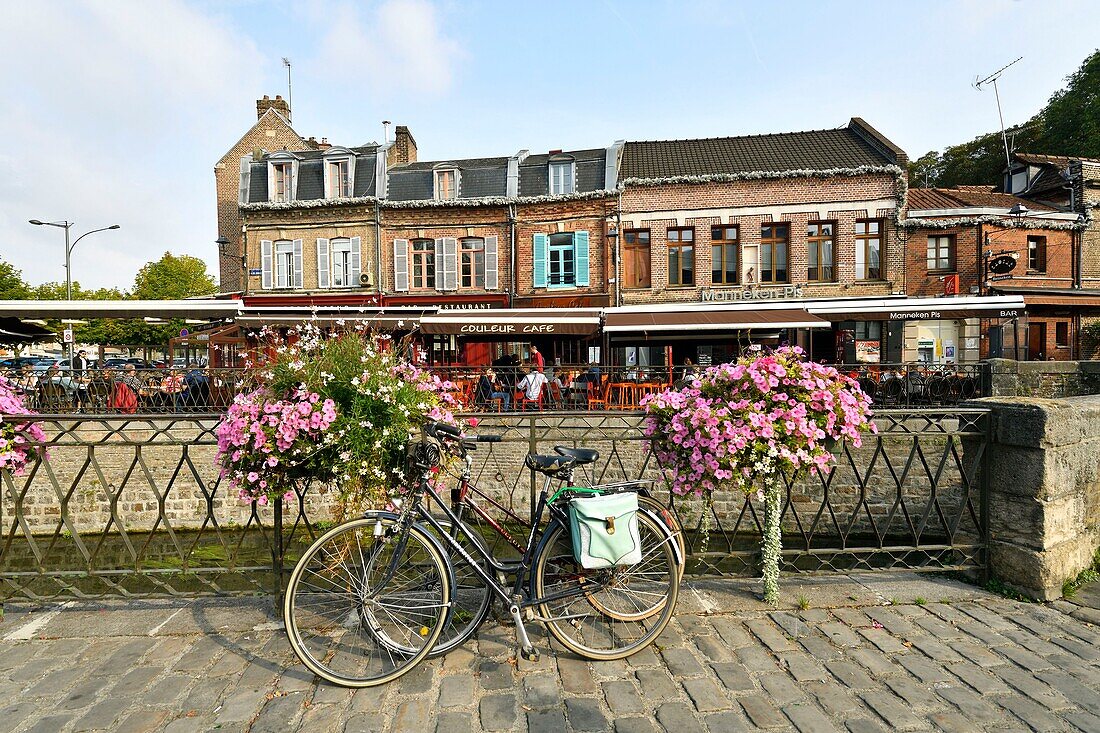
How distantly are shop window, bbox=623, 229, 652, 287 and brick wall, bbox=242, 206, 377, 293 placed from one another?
9.06 m

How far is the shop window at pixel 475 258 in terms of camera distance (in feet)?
65.5

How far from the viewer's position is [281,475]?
2.99m

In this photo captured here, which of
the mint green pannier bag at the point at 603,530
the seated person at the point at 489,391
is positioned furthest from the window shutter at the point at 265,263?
the mint green pannier bag at the point at 603,530

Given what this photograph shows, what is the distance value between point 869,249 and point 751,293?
4031 millimetres

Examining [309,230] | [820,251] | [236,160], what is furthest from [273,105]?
[820,251]

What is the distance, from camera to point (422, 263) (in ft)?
66.3

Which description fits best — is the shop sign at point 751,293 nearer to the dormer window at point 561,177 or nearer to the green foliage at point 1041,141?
the dormer window at point 561,177

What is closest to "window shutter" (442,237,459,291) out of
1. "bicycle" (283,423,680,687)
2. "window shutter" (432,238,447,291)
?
"window shutter" (432,238,447,291)

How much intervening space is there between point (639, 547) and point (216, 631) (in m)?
2.44

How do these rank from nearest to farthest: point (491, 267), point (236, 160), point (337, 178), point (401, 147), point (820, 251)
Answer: point (820, 251) → point (491, 267) → point (337, 178) → point (401, 147) → point (236, 160)

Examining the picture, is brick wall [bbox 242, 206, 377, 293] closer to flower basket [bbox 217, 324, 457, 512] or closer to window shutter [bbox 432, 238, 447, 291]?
window shutter [bbox 432, 238, 447, 291]

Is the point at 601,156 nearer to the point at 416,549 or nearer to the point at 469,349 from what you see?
the point at 469,349

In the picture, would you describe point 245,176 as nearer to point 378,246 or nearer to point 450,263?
point 378,246

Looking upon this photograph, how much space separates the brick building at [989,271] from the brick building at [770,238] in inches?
58.2
